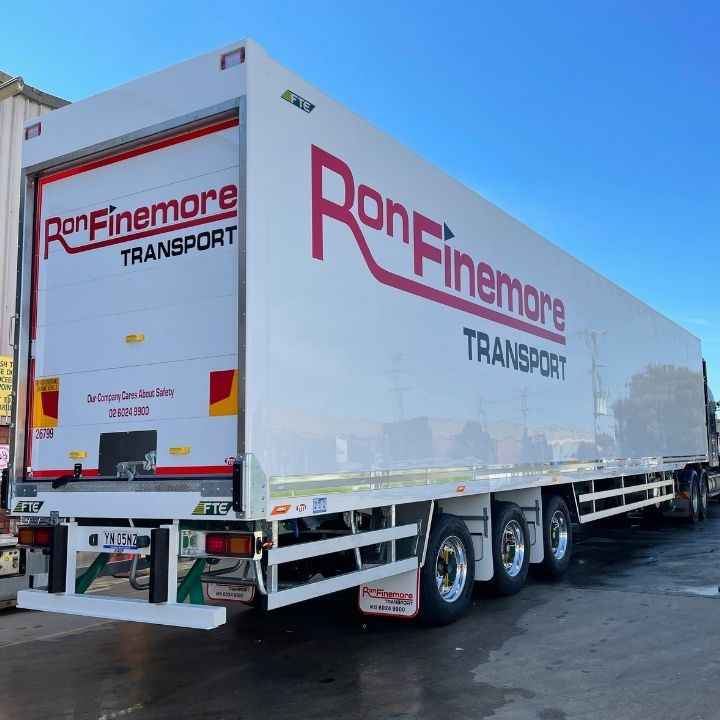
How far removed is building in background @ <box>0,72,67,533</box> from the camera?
1059 centimetres

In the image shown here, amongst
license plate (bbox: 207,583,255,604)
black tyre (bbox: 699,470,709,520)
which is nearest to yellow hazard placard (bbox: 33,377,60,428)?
license plate (bbox: 207,583,255,604)

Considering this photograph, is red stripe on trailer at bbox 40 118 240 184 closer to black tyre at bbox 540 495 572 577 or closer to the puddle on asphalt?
black tyre at bbox 540 495 572 577

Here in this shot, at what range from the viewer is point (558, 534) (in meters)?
9.55

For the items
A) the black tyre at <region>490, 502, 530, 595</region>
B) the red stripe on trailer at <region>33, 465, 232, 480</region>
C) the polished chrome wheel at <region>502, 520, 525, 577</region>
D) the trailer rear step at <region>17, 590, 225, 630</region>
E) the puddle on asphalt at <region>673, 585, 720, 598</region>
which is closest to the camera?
the trailer rear step at <region>17, 590, 225, 630</region>

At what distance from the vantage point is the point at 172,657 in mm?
6145

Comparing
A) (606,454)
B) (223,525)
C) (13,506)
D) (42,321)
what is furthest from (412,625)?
(606,454)

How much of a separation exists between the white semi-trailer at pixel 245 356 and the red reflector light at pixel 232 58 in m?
0.02

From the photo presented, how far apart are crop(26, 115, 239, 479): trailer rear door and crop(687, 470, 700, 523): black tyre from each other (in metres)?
13.8

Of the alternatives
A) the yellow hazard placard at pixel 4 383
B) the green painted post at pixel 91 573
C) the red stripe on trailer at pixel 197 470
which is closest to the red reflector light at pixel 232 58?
the red stripe on trailer at pixel 197 470

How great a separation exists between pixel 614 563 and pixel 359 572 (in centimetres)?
590

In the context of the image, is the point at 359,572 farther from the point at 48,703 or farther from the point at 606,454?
the point at 606,454

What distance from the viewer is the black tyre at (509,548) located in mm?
7871

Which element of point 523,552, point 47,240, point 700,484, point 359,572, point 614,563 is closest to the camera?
point 359,572

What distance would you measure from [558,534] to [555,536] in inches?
3.3
